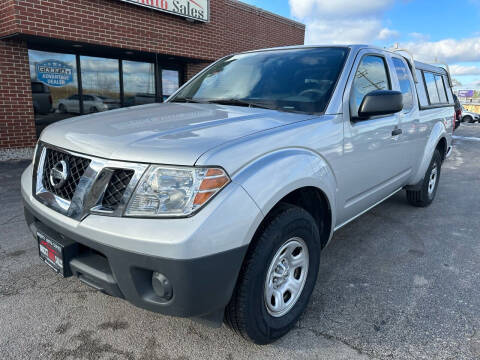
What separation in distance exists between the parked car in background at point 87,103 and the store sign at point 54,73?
0.40m

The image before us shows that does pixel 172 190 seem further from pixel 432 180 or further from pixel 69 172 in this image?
pixel 432 180

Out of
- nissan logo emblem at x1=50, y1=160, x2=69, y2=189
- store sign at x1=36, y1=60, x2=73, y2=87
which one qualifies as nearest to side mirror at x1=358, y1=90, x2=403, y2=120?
nissan logo emblem at x1=50, y1=160, x2=69, y2=189

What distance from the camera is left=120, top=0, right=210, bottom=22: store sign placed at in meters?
8.31

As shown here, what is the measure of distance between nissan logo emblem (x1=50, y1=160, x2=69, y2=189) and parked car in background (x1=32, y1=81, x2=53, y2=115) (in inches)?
276

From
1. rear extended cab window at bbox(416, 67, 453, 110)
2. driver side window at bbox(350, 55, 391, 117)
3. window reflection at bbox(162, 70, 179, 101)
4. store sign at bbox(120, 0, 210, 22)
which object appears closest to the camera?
driver side window at bbox(350, 55, 391, 117)

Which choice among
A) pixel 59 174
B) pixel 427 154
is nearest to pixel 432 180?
pixel 427 154

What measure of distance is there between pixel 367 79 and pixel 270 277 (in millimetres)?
1965

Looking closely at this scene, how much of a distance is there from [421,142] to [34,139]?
7207 mm

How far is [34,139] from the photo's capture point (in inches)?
301

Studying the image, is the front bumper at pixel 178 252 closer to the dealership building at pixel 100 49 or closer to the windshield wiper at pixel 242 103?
the windshield wiper at pixel 242 103

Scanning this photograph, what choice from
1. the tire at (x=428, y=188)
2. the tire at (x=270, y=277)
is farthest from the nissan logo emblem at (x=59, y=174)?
the tire at (x=428, y=188)

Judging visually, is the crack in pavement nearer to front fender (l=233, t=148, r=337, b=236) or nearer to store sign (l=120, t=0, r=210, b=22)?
front fender (l=233, t=148, r=337, b=236)

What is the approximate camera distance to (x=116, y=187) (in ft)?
5.87

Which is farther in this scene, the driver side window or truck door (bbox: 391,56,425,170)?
truck door (bbox: 391,56,425,170)
